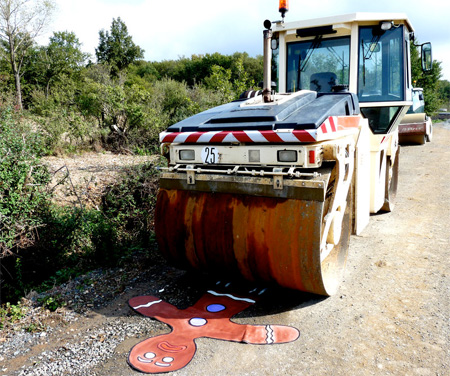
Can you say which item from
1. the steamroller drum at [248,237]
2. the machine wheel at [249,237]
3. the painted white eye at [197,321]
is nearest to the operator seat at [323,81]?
the machine wheel at [249,237]

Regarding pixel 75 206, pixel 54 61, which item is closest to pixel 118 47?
pixel 54 61

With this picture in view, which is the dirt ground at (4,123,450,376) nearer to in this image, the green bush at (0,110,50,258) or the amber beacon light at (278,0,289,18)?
the green bush at (0,110,50,258)

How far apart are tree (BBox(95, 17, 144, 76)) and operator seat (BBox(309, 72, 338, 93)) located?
35962 mm

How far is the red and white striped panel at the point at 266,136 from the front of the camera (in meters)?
3.42

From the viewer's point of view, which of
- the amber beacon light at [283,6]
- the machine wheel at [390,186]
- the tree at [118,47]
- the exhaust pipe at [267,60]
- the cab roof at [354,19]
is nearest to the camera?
the exhaust pipe at [267,60]

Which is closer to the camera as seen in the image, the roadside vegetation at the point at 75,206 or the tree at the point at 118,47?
the roadside vegetation at the point at 75,206

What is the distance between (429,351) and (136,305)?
8.49 ft

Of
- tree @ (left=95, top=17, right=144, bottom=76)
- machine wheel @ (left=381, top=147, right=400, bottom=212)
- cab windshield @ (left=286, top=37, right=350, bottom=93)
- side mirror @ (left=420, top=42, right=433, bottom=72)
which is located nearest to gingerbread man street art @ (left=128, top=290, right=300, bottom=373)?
cab windshield @ (left=286, top=37, right=350, bottom=93)

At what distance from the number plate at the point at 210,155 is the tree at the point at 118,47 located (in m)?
37.9

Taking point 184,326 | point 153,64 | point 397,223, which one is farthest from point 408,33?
point 153,64

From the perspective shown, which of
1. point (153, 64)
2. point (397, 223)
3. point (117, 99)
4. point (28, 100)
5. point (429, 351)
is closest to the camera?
point (429, 351)

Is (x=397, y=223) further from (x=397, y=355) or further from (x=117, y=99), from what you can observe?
(x=117, y=99)

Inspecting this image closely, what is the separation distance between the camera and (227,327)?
3.53 meters

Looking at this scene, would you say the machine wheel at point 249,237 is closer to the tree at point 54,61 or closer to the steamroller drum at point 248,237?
the steamroller drum at point 248,237
